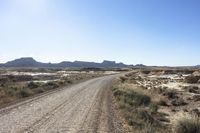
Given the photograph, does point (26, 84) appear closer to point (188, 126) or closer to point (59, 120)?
point (59, 120)

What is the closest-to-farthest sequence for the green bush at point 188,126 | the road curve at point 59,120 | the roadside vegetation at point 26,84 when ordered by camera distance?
the green bush at point 188,126 < the road curve at point 59,120 < the roadside vegetation at point 26,84

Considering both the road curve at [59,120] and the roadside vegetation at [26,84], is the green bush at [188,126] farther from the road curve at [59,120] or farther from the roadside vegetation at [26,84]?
the roadside vegetation at [26,84]

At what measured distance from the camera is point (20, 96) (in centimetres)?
3428

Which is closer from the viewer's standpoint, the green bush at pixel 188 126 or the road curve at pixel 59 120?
the green bush at pixel 188 126

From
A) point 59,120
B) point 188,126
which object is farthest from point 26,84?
point 188,126

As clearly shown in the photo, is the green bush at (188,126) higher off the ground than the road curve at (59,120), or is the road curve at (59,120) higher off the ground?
the green bush at (188,126)

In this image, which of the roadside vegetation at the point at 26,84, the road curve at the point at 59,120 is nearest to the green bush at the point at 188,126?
the road curve at the point at 59,120

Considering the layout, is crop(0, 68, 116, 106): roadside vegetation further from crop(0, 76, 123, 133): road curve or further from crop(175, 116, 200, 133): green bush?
crop(175, 116, 200, 133): green bush

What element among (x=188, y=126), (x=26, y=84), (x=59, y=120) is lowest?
(x=26, y=84)

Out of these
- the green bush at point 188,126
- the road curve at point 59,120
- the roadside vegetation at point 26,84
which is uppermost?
the green bush at point 188,126

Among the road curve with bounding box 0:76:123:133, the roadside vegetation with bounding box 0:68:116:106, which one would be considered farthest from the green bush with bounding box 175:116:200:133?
the roadside vegetation with bounding box 0:68:116:106

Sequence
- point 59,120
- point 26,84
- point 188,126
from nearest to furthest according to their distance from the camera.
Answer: point 188,126, point 59,120, point 26,84

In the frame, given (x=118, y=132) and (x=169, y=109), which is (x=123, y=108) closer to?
(x=169, y=109)

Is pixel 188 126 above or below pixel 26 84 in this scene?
above
